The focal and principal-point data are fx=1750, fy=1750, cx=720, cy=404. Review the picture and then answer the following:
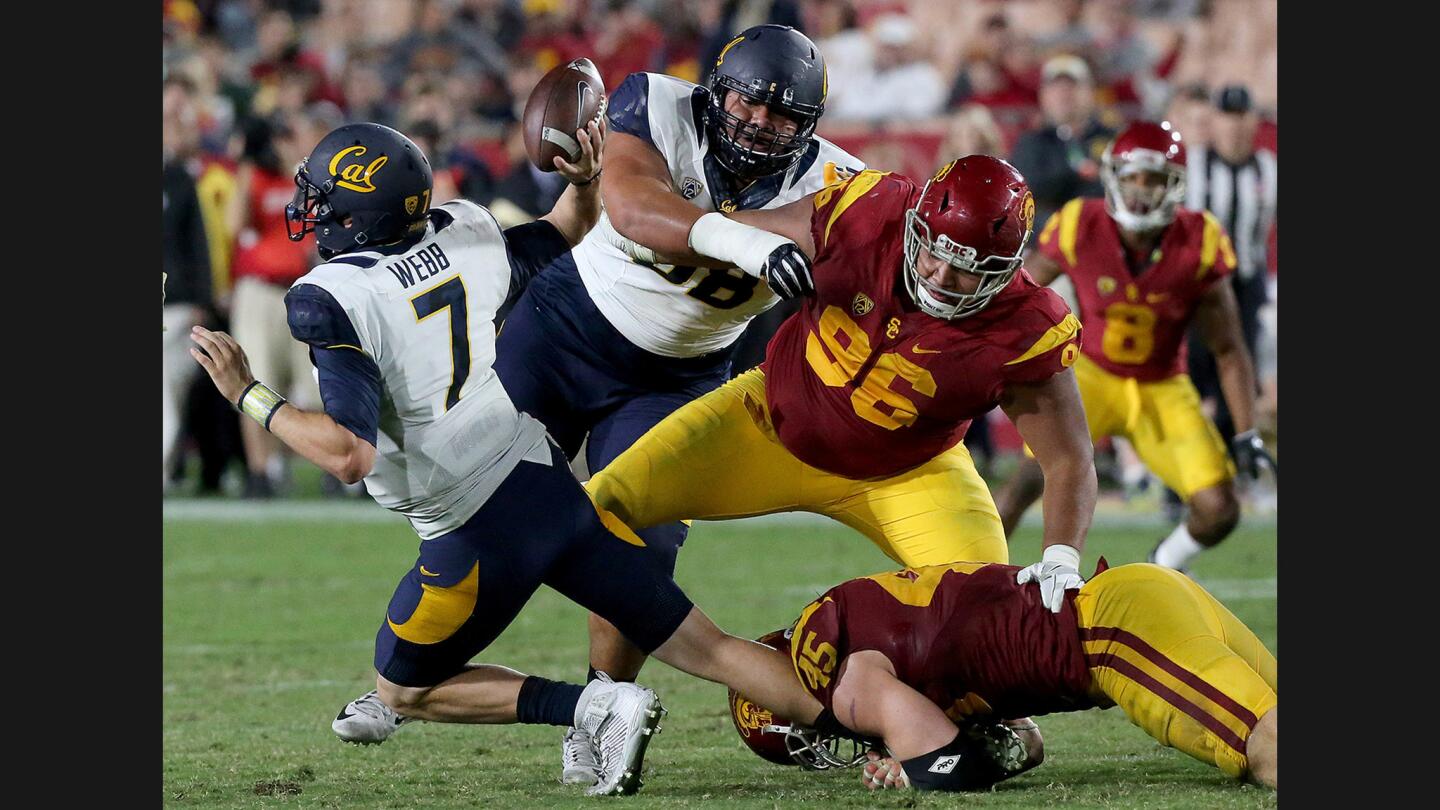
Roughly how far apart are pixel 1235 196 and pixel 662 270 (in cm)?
545

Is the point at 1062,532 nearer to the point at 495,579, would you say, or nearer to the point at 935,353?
the point at 935,353

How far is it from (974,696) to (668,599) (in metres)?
0.69

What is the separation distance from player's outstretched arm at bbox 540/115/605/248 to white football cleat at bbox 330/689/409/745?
3.97ft

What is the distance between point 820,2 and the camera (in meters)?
12.1

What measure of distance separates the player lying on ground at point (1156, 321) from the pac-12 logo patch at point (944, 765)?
8.76 feet

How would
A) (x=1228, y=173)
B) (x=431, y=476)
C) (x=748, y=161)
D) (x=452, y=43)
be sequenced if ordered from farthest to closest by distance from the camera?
(x=452, y=43) → (x=1228, y=173) → (x=748, y=161) → (x=431, y=476)

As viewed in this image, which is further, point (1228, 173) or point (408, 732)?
point (1228, 173)

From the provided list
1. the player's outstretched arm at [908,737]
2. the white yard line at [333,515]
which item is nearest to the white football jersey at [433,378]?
the player's outstretched arm at [908,737]

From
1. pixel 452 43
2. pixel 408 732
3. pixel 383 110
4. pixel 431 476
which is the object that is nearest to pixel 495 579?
pixel 431 476

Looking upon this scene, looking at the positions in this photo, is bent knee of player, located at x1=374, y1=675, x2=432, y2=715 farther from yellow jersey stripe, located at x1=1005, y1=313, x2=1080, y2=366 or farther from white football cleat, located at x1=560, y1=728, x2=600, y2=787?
yellow jersey stripe, located at x1=1005, y1=313, x2=1080, y2=366

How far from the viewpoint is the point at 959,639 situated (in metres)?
3.61

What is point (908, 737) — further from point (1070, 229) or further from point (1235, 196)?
point (1235, 196)

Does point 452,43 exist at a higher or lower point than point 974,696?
higher

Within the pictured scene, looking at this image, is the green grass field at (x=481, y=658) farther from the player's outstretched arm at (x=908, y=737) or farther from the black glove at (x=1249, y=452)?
the black glove at (x=1249, y=452)
